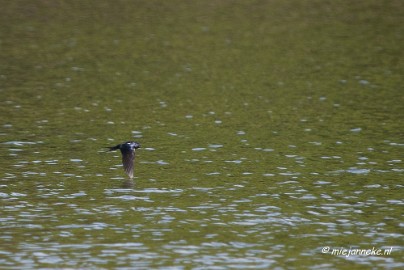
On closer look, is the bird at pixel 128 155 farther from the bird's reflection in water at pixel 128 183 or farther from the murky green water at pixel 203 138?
the murky green water at pixel 203 138

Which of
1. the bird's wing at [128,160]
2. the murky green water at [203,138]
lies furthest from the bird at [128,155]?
the murky green water at [203,138]

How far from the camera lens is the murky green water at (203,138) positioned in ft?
78.7

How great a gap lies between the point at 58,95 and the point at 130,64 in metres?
8.82

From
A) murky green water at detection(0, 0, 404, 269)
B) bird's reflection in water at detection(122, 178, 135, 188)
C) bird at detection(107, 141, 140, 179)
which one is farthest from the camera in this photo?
bird's reflection in water at detection(122, 178, 135, 188)

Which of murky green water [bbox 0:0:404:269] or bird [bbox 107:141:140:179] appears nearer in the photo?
murky green water [bbox 0:0:404:269]

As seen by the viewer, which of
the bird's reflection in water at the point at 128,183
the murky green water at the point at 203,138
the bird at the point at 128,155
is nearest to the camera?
the murky green water at the point at 203,138

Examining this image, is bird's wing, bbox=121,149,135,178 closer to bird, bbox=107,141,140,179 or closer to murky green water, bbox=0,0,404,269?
bird, bbox=107,141,140,179

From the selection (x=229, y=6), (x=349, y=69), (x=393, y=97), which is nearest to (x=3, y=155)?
(x=393, y=97)

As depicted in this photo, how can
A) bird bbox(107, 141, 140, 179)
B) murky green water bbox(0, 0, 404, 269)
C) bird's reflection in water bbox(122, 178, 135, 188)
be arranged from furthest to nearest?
bird's reflection in water bbox(122, 178, 135, 188)
bird bbox(107, 141, 140, 179)
murky green water bbox(0, 0, 404, 269)

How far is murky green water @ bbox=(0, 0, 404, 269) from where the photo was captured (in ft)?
78.7

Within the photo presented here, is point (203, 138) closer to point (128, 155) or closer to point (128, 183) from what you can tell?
point (128, 183)

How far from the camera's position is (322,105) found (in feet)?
139

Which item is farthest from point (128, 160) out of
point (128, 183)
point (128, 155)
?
point (128, 183)

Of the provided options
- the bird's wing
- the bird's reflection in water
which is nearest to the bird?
the bird's wing
